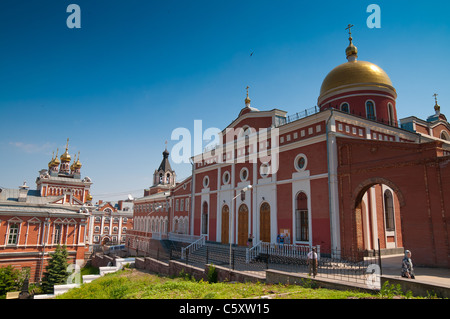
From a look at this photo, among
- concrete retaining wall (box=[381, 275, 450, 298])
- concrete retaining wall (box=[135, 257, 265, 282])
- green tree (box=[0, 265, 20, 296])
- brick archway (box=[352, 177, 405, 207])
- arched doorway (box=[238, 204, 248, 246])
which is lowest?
green tree (box=[0, 265, 20, 296])

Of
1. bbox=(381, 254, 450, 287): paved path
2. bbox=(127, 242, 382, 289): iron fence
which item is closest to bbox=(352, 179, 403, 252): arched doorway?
bbox=(127, 242, 382, 289): iron fence

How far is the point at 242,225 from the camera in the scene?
23.2 metres

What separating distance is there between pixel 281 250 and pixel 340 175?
5.47 metres

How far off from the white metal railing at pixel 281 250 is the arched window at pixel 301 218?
3.84ft

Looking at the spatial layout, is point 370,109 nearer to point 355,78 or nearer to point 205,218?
point 355,78

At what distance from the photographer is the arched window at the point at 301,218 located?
60.5ft

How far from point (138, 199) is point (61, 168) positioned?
15.9 meters

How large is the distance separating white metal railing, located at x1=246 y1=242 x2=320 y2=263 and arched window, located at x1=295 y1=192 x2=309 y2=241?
1169mm

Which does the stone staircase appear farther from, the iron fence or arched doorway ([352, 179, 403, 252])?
arched doorway ([352, 179, 403, 252])

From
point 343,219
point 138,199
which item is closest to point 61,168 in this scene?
point 138,199

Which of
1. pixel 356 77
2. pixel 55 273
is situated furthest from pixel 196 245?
pixel 356 77

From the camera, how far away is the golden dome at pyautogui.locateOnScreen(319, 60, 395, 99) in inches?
871

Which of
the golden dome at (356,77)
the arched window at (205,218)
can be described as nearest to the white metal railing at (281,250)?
the arched window at (205,218)
